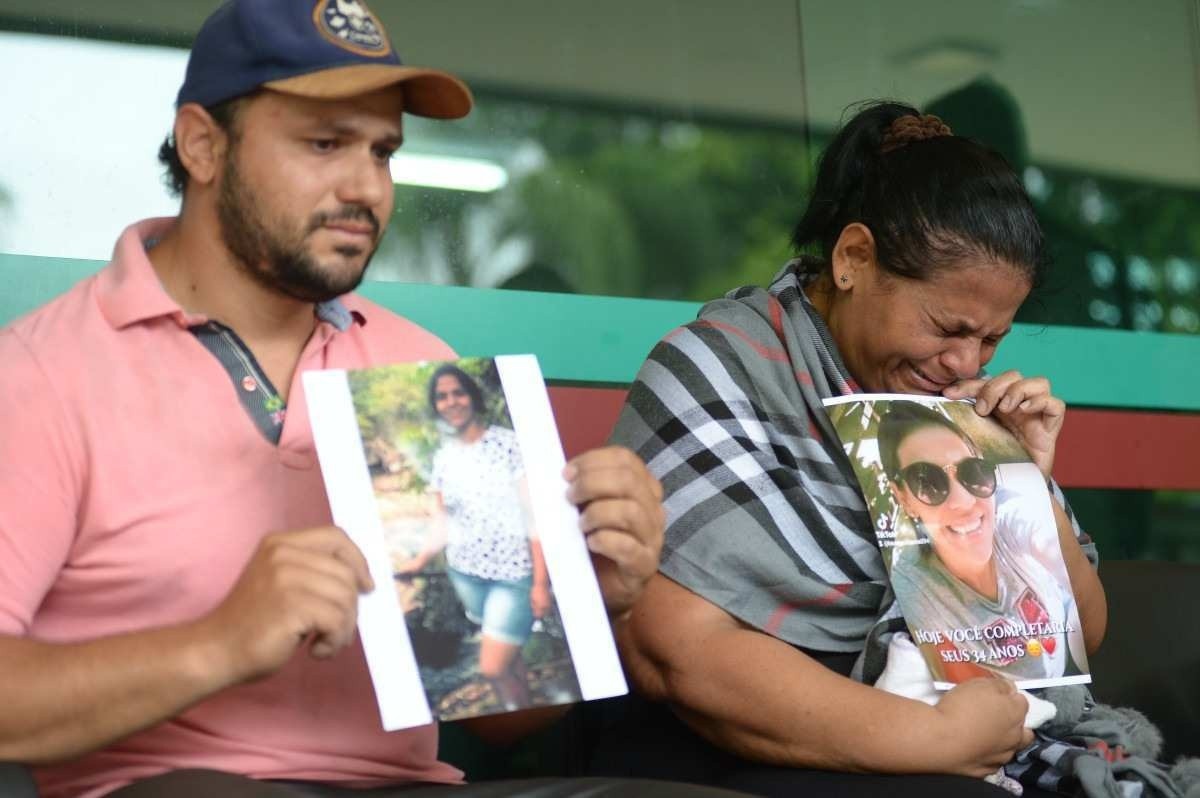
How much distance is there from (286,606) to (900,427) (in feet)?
3.39

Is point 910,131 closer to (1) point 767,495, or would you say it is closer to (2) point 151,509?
(1) point 767,495

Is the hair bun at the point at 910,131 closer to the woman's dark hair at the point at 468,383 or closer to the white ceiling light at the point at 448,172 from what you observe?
the white ceiling light at the point at 448,172

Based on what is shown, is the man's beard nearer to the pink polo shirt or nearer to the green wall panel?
the pink polo shirt

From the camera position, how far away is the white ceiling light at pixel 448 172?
277 centimetres

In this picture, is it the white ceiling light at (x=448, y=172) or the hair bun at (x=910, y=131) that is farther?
the white ceiling light at (x=448, y=172)

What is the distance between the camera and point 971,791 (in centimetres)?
176

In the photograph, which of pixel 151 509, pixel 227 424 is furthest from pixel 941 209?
pixel 151 509

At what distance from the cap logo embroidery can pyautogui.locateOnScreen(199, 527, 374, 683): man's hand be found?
595mm

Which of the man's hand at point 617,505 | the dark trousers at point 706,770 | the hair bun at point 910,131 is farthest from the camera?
the hair bun at point 910,131

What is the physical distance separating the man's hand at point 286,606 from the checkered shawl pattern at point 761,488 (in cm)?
72

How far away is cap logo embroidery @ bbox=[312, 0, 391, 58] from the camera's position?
164 centimetres

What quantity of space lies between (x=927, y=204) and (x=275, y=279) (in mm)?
989

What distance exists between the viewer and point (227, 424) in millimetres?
1602

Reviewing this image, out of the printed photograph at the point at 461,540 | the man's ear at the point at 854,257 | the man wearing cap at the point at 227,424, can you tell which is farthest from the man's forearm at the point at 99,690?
the man's ear at the point at 854,257
